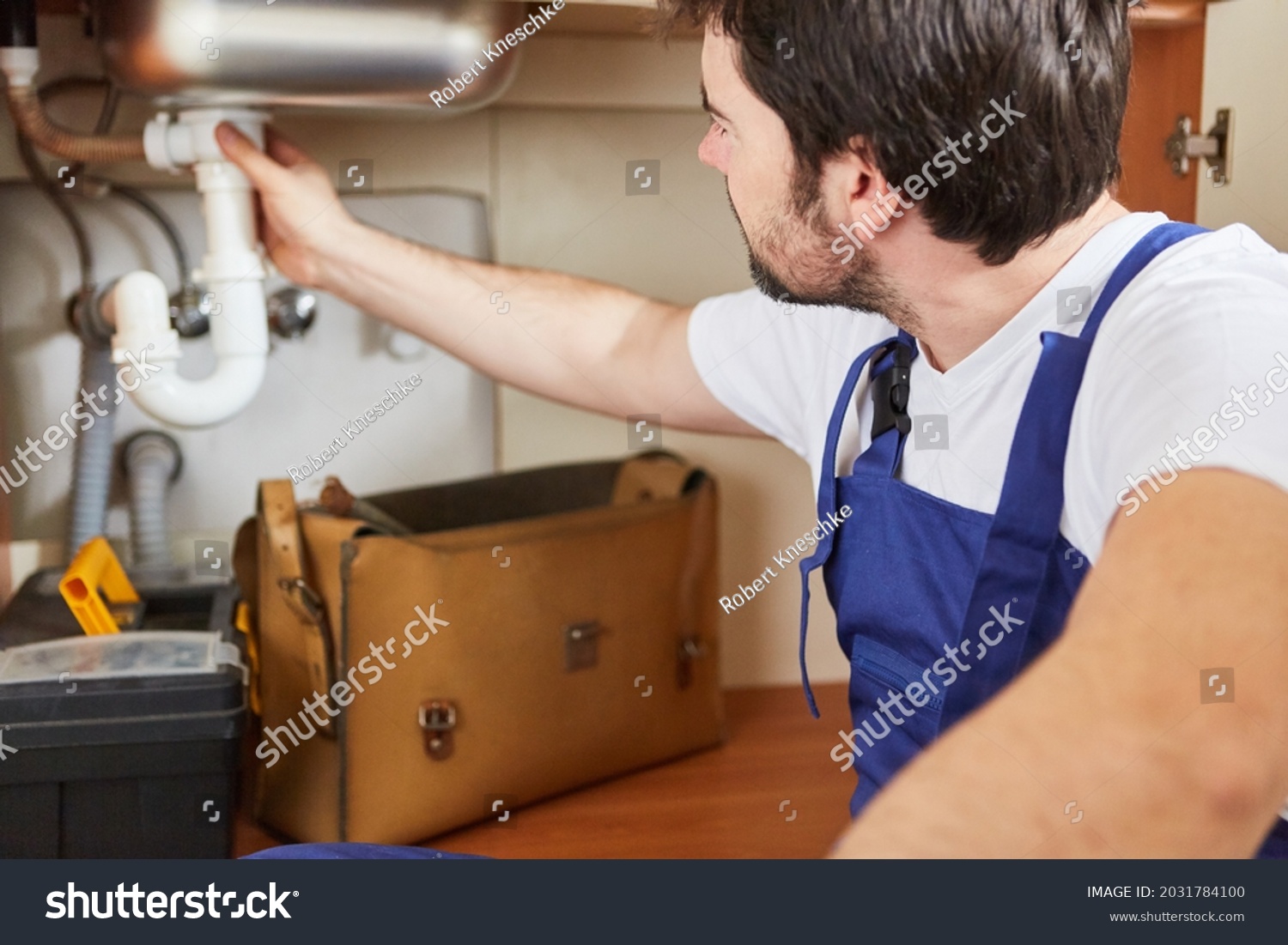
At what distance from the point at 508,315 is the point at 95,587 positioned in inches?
16.7

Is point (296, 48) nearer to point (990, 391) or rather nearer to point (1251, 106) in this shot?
point (990, 391)

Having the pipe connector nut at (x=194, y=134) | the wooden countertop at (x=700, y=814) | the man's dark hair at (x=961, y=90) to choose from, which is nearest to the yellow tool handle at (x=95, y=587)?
the wooden countertop at (x=700, y=814)

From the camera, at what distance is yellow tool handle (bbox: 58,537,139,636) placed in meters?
1.02

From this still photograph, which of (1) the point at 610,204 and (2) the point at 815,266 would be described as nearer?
(2) the point at 815,266

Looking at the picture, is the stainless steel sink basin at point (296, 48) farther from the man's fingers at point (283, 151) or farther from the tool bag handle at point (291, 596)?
the tool bag handle at point (291, 596)

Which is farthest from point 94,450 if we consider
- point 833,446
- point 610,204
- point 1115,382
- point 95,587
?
point 1115,382

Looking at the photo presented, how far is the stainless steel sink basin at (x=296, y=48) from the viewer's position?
95cm

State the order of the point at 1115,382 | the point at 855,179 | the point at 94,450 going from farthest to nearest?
the point at 94,450, the point at 855,179, the point at 1115,382

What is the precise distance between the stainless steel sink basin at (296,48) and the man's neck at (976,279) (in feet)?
1.39

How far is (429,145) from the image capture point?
4.38 feet

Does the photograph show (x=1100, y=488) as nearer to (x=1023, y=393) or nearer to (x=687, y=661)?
(x=1023, y=393)

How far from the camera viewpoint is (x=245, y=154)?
1062 mm
